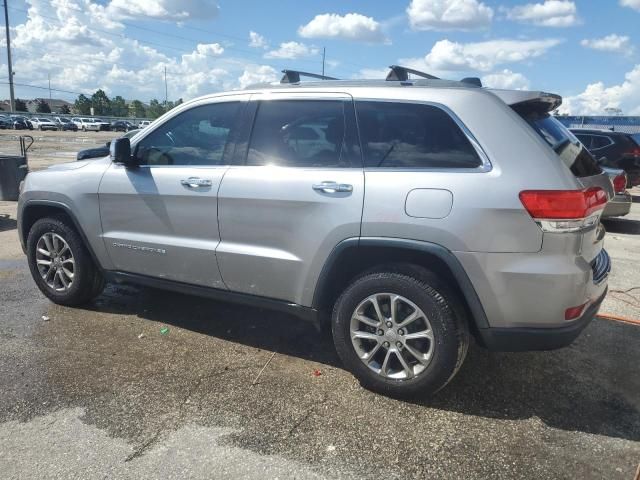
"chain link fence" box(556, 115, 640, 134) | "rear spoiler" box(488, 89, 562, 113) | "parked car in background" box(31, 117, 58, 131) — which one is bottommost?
"rear spoiler" box(488, 89, 562, 113)

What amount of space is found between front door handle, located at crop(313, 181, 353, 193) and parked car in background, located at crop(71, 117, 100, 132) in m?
64.5

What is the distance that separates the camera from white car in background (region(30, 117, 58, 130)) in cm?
5700

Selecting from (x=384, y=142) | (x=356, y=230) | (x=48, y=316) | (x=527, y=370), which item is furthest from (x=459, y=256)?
(x=48, y=316)

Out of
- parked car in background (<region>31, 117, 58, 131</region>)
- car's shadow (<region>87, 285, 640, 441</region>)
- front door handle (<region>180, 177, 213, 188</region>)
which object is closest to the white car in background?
parked car in background (<region>31, 117, 58, 131</region>)

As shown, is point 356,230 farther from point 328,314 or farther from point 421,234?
point 328,314

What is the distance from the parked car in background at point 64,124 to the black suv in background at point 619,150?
59.3 meters

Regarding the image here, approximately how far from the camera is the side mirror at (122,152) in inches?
157

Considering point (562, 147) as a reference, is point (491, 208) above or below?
below

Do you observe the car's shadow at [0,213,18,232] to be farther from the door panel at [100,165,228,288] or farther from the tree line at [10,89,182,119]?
the tree line at [10,89,182,119]

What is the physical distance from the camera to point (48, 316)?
455 centimetres

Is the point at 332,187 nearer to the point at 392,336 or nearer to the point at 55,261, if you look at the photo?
the point at 392,336

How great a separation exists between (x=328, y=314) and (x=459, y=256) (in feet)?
3.36

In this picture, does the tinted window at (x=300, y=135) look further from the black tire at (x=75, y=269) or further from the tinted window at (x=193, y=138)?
the black tire at (x=75, y=269)

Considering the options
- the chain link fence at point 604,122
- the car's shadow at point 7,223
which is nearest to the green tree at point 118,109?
the chain link fence at point 604,122
